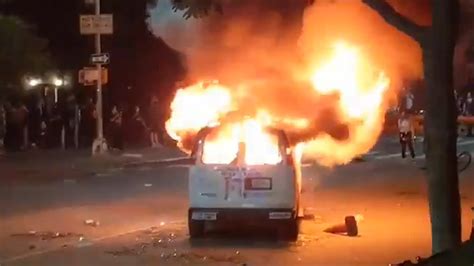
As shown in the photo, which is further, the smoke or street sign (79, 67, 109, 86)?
street sign (79, 67, 109, 86)

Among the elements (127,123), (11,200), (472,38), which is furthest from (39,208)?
(127,123)

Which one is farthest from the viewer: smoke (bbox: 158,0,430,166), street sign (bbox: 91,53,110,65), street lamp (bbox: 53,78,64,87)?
street lamp (bbox: 53,78,64,87)

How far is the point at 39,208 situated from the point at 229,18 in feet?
25.7

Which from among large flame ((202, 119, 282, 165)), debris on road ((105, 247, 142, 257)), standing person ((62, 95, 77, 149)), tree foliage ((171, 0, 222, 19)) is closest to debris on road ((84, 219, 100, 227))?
large flame ((202, 119, 282, 165))

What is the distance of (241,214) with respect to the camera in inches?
537

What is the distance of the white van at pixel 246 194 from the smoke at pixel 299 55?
1011mm

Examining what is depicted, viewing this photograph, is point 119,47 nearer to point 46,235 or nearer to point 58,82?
point 58,82

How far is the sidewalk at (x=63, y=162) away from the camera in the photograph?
24938mm

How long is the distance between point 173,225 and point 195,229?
140 cm

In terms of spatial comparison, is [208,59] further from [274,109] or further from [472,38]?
[472,38]

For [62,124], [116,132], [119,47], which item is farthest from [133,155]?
[119,47]

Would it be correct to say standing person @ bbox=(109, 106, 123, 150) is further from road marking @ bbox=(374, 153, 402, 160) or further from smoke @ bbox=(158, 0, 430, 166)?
smoke @ bbox=(158, 0, 430, 166)

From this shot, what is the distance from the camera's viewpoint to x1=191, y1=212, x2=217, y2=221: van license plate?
1363 centimetres

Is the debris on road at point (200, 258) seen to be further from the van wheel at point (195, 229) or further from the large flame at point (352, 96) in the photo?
the large flame at point (352, 96)
